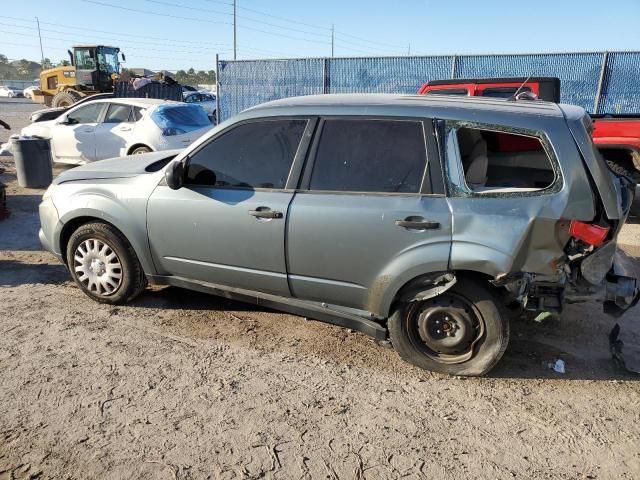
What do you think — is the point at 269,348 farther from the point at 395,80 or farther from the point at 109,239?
the point at 395,80

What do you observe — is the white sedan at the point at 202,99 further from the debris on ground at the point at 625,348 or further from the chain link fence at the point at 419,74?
the debris on ground at the point at 625,348

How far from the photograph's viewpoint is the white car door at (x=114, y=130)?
9.87 meters

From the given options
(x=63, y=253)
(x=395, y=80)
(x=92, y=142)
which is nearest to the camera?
(x=63, y=253)

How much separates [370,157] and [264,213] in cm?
85

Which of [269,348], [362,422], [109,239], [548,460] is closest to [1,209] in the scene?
[109,239]

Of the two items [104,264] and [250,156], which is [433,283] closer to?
[250,156]

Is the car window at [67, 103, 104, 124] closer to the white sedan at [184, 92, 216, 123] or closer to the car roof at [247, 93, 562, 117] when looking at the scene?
the car roof at [247, 93, 562, 117]

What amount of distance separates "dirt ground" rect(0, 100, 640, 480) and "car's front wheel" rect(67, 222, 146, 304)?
0.18 m

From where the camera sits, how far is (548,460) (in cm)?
264

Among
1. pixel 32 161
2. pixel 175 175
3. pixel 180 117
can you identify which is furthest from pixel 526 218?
pixel 32 161

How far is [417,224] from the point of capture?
125 inches

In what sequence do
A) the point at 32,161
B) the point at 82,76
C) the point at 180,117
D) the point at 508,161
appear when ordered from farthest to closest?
the point at 82,76
the point at 180,117
the point at 32,161
the point at 508,161

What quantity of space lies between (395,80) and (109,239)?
431 inches

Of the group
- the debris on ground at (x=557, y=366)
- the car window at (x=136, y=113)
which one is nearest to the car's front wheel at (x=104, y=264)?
the debris on ground at (x=557, y=366)
